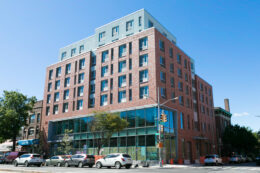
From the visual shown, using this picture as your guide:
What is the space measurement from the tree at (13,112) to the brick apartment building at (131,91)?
4.34 meters

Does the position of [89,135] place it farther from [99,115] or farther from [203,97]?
[203,97]

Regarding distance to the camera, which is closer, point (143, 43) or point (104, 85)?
point (143, 43)

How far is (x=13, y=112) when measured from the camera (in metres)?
46.2

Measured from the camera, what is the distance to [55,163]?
3025 cm

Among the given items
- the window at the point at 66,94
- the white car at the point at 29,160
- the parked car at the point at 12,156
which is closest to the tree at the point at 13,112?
the window at the point at 66,94

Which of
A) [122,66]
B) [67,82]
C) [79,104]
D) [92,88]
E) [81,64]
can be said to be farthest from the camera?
[67,82]

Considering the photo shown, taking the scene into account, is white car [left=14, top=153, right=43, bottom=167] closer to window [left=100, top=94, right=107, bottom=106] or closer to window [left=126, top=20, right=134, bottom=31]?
window [left=100, top=94, right=107, bottom=106]

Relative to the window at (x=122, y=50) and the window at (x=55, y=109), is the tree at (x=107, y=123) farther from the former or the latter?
the window at (x=55, y=109)

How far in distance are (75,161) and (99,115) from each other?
24.4ft

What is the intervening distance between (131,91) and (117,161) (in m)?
16.2

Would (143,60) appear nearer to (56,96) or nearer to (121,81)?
(121,81)

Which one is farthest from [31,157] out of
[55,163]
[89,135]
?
[89,135]

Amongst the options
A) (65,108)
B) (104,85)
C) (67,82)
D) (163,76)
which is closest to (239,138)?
(163,76)

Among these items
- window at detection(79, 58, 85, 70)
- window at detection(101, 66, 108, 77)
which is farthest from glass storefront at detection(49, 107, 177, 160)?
window at detection(79, 58, 85, 70)
